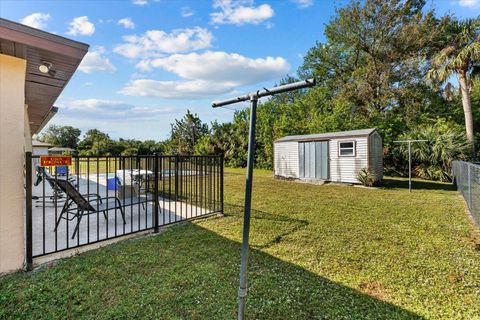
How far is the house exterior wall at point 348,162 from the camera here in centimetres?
1007

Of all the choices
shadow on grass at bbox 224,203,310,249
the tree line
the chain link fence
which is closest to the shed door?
the tree line

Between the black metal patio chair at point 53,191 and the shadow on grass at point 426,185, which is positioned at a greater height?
the black metal patio chair at point 53,191

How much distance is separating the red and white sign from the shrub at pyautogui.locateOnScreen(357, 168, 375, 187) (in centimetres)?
964

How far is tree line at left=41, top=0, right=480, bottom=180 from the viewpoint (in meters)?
12.0

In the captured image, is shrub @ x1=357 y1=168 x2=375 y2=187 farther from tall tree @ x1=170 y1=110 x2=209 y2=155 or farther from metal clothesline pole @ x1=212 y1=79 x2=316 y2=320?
tall tree @ x1=170 y1=110 x2=209 y2=155

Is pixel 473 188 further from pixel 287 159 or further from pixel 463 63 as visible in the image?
pixel 463 63

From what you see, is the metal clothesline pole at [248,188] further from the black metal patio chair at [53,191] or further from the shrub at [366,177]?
the shrub at [366,177]

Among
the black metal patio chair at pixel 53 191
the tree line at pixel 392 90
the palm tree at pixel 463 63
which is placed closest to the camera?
the black metal patio chair at pixel 53 191

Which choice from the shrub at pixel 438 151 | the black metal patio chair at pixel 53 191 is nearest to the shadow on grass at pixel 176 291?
the black metal patio chair at pixel 53 191

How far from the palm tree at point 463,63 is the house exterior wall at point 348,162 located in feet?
18.2

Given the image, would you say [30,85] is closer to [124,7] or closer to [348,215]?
[124,7]

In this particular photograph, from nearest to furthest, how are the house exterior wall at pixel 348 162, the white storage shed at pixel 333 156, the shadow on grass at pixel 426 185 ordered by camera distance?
the shadow on grass at pixel 426 185
the house exterior wall at pixel 348 162
the white storage shed at pixel 333 156

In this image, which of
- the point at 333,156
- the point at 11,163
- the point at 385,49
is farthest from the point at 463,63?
the point at 11,163

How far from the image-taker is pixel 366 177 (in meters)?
9.87
